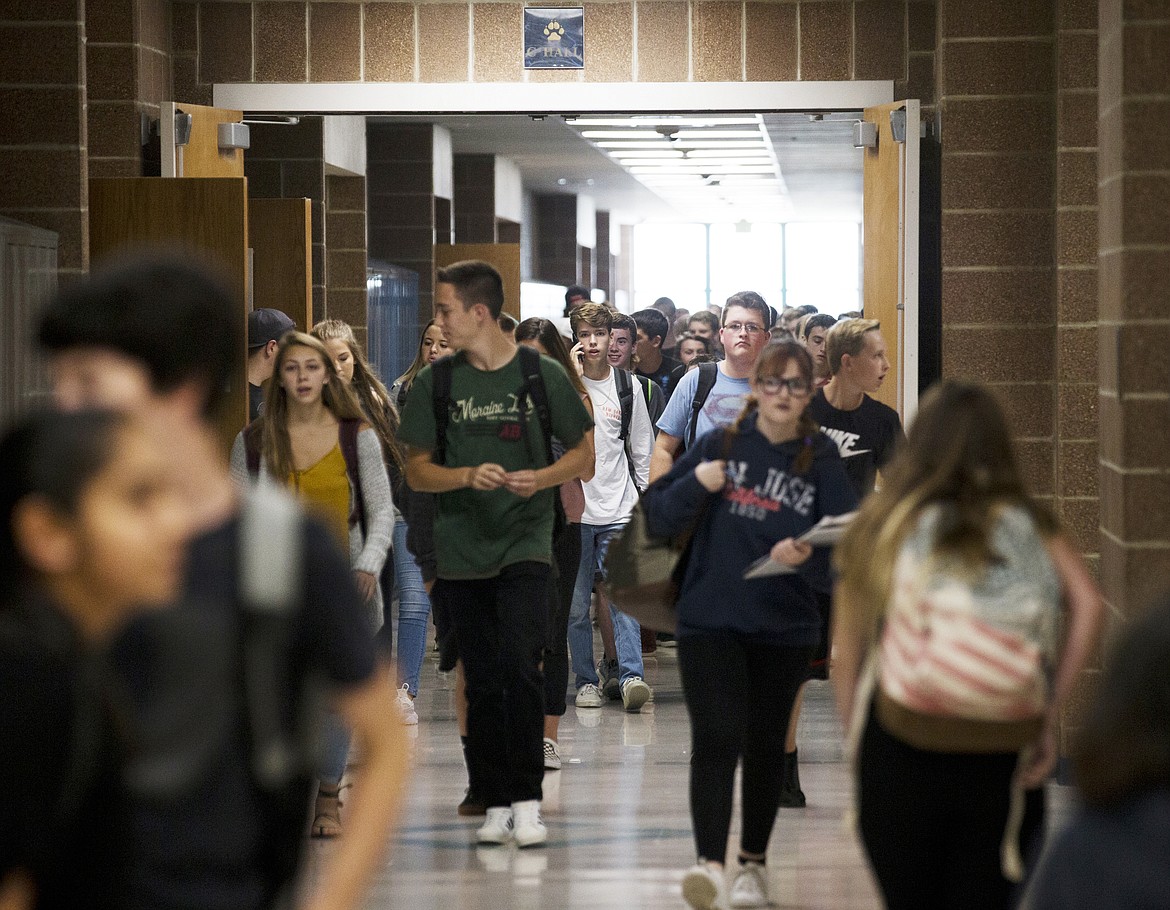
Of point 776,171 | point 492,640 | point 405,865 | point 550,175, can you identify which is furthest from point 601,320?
point 776,171

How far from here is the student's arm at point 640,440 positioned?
274 inches

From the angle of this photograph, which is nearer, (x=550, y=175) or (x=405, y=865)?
(x=405, y=865)

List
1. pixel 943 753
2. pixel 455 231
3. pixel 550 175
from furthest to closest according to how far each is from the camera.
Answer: pixel 550 175 < pixel 455 231 < pixel 943 753

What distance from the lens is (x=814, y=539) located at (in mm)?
3734

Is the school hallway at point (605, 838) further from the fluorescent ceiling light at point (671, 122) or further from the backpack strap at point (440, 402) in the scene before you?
the fluorescent ceiling light at point (671, 122)

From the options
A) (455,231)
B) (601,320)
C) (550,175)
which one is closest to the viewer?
(601,320)

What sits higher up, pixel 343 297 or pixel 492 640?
pixel 343 297

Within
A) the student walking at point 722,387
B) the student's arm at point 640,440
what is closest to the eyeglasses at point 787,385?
the student walking at point 722,387

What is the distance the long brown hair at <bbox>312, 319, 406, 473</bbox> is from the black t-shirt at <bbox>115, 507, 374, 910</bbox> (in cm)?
393

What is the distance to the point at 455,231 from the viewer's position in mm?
15914

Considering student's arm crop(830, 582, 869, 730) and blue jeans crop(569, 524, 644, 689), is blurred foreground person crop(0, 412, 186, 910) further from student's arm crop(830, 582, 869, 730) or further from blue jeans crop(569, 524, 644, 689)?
blue jeans crop(569, 524, 644, 689)

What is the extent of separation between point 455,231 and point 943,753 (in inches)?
535

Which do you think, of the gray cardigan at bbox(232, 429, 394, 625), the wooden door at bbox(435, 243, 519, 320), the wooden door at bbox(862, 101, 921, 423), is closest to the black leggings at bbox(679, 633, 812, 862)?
the gray cardigan at bbox(232, 429, 394, 625)

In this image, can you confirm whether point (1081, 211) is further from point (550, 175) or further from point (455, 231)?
point (550, 175)
